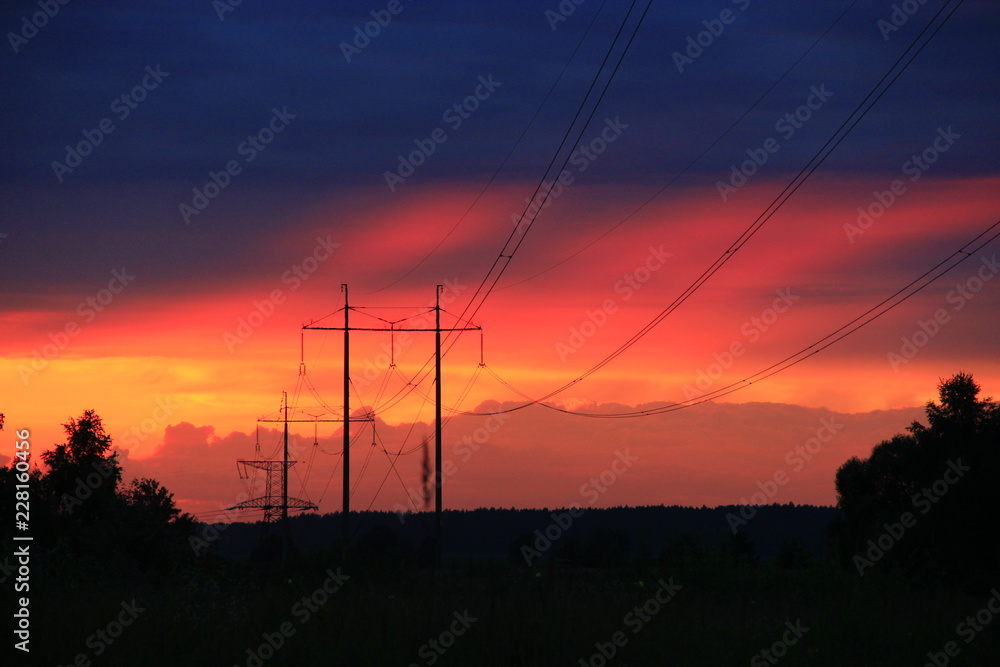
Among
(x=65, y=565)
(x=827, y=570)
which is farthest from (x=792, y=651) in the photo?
(x=65, y=565)

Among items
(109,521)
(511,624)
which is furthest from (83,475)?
(511,624)

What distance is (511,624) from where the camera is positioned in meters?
17.7

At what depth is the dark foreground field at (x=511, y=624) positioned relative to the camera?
1736 centimetres

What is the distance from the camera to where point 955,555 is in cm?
3756

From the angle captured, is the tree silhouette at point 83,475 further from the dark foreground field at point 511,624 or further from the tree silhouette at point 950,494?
the tree silhouette at point 950,494

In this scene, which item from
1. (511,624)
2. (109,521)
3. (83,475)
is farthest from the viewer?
(83,475)

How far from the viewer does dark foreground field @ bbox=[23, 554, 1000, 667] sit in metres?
17.4

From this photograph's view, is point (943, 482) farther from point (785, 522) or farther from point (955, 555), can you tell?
point (785, 522)

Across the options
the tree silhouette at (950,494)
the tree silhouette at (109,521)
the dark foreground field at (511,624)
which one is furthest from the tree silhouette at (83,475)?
the tree silhouette at (950,494)

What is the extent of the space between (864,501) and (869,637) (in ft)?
173

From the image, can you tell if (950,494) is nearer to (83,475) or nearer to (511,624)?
(511,624)

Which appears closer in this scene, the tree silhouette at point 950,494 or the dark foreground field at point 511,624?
the dark foreground field at point 511,624

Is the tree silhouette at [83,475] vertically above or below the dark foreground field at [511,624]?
above

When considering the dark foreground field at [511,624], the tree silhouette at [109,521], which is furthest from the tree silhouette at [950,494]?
the tree silhouette at [109,521]
